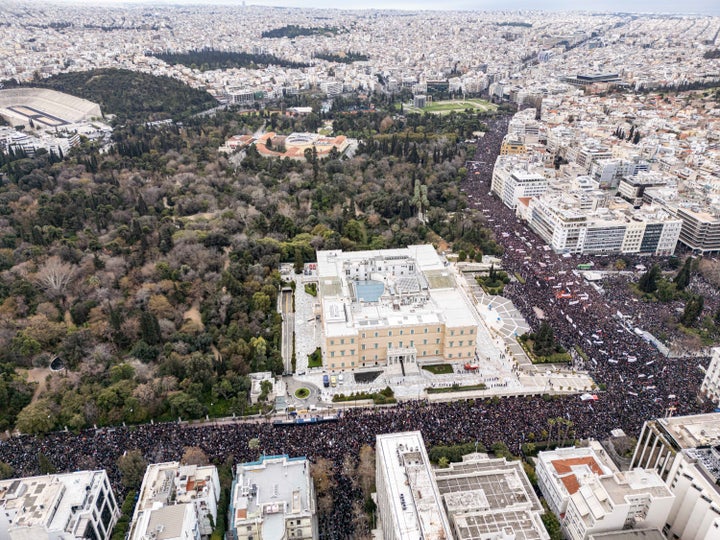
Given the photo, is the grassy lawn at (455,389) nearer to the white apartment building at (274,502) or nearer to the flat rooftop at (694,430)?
the flat rooftop at (694,430)

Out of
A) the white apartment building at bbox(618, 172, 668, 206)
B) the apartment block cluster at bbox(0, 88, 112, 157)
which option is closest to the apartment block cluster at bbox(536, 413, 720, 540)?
the white apartment building at bbox(618, 172, 668, 206)

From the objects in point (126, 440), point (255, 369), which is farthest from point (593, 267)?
point (126, 440)

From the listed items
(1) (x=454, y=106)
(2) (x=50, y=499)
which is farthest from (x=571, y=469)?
(1) (x=454, y=106)

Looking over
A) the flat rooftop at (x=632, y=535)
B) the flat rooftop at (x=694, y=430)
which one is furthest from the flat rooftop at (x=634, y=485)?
the flat rooftop at (x=694, y=430)

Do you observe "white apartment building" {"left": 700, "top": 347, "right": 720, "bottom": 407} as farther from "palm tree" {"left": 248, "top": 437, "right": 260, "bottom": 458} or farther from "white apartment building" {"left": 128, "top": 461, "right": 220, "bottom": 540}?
"white apartment building" {"left": 128, "top": 461, "right": 220, "bottom": 540}

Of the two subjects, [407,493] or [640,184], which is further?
[640,184]

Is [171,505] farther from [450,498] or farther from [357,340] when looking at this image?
[357,340]
